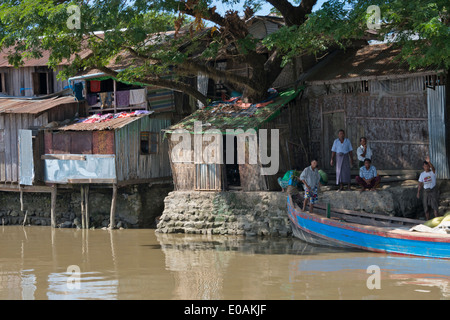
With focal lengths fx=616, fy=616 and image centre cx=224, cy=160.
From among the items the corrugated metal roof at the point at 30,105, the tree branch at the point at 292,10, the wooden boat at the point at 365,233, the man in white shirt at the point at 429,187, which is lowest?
the wooden boat at the point at 365,233

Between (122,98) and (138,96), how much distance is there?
67 cm

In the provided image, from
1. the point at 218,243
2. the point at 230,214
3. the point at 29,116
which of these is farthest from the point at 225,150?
the point at 29,116

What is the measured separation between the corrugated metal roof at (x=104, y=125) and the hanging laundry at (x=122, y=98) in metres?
0.79

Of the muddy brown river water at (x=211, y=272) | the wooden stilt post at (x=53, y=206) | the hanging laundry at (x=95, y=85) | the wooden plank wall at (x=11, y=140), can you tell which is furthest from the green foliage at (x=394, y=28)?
the wooden plank wall at (x=11, y=140)

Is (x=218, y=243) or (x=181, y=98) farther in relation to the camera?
(x=181, y=98)

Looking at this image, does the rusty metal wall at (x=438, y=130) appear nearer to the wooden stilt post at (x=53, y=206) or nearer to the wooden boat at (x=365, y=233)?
the wooden boat at (x=365, y=233)

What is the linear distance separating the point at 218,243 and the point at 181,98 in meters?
6.29

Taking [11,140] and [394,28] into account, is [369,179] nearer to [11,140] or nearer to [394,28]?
[394,28]

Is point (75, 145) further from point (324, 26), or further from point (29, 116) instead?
point (324, 26)

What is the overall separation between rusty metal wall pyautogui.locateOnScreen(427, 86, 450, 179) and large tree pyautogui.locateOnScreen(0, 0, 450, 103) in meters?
0.76

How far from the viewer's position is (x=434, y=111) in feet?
50.1

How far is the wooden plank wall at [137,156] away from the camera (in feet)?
63.2

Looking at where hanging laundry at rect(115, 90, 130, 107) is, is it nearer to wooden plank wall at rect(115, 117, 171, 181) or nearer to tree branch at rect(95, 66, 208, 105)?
wooden plank wall at rect(115, 117, 171, 181)

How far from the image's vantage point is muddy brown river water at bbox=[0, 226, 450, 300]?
34.5 feet
